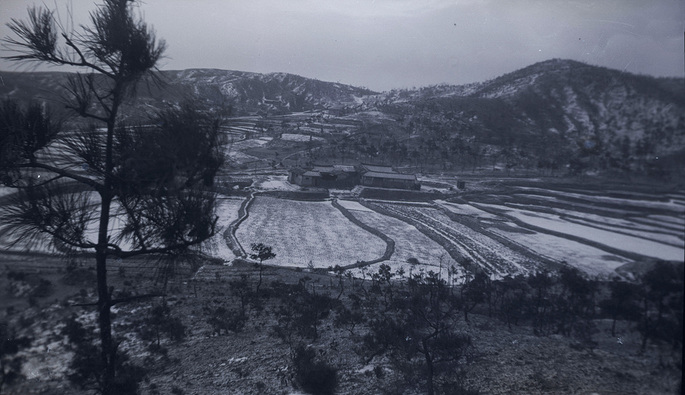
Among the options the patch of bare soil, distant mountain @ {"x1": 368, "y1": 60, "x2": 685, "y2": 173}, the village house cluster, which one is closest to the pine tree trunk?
the patch of bare soil

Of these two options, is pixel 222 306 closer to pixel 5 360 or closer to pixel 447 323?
pixel 5 360

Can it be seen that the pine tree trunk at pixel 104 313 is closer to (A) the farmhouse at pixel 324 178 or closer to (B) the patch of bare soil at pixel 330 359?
(B) the patch of bare soil at pixel 330 359

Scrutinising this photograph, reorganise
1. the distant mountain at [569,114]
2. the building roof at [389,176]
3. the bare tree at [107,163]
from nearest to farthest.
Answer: the bare tree at [107,163], the distant mountain at [569,114], the building roof at [389,176]

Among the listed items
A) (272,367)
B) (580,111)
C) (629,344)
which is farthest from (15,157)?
(580,111)

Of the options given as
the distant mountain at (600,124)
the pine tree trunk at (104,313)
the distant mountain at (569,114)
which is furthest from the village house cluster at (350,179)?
the pine tree trunk at (104,313)

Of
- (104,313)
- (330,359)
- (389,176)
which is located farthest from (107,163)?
(389,176)

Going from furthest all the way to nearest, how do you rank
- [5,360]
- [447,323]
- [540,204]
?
[540,204] → [447,323] → [5,360]

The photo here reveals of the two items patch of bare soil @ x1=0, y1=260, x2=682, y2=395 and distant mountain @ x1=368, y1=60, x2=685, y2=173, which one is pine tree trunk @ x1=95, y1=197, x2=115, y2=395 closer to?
patch of bare soil @ x1=0, y1=260, x2=682, y2=395

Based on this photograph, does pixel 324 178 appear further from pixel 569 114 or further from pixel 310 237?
pixel 569 114
